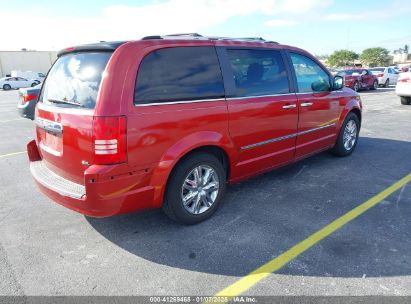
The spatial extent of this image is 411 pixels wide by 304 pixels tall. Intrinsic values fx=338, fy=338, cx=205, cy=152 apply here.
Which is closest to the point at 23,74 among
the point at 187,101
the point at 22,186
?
the point at 22,186

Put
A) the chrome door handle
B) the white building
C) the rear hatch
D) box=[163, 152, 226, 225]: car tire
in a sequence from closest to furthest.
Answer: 1. the rear hatch
2. box=[163, 152, 226, 225]: car tire
3. the chrome door handle
4. the white building

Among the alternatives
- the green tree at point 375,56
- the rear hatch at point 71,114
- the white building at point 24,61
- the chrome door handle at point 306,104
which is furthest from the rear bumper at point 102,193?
the green tree at point 375,56

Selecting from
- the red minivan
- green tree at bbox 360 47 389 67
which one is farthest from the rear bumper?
green tree at bbox 360 47 389 67

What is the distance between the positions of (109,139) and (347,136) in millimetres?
4670

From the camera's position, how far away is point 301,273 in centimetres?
282

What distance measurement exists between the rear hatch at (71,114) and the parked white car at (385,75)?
2389 centimetres

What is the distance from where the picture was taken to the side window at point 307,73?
472 cm

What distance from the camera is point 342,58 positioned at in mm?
78438

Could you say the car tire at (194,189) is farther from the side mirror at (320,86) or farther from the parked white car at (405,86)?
the parked white car at (405,86)

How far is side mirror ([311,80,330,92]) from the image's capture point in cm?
498

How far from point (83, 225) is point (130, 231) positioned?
57 centimetres

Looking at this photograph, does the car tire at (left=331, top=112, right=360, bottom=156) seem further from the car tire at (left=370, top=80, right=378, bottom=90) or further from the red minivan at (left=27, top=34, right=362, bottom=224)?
the car tire at (left=370, top=80, right=378, bottom=90)

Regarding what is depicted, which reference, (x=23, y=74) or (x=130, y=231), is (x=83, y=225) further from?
(x=23, y=74)

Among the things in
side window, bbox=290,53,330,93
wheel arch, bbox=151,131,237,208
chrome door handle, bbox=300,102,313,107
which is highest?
side window, bbox=290,53,330,93
